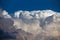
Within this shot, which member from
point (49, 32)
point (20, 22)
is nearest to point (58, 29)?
point (49, 32)

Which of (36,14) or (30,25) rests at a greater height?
(36,14)

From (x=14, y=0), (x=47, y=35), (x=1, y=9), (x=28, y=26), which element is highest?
(x=14, y=0)

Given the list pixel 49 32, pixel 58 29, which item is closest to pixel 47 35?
pixel 49 32

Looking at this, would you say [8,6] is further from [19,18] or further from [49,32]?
[49,32]

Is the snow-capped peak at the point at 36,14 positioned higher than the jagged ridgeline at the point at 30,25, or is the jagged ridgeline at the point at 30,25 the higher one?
the snow-capped peak at the point at 36,14

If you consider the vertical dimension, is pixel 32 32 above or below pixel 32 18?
below

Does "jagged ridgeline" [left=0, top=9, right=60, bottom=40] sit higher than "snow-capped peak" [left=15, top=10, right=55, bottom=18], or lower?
lower
